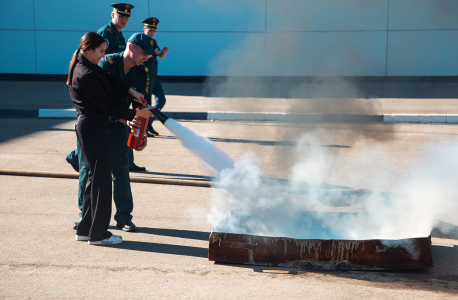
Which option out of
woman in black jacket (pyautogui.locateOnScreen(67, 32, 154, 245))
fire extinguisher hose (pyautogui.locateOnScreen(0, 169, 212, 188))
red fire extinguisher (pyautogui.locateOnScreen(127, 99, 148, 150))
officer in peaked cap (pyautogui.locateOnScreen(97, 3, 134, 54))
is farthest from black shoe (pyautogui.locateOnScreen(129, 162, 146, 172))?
woman in black jacket (pyautogui.locateOnScreen(67, 32, 154, 245))

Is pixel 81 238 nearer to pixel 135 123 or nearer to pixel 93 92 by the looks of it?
pixel 135 123

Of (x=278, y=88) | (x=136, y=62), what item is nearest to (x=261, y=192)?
(x=136, y=62)

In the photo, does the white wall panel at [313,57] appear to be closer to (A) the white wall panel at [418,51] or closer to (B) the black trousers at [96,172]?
(A) the white wall panel at [418,51]

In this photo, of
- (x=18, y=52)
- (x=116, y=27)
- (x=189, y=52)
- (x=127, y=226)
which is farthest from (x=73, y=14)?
(x=127, y=226)

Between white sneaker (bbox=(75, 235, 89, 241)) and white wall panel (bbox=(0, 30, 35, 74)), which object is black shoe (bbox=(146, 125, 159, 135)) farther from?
white wall panel (bbox=(0, 30, 35, 74))

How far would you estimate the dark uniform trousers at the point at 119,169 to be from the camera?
3.67 meters

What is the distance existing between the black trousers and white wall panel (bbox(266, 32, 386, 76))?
6.94 ft

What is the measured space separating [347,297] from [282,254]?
1.75 feet

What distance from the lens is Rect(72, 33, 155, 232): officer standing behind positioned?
11.9 feet

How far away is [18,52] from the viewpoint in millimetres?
16312

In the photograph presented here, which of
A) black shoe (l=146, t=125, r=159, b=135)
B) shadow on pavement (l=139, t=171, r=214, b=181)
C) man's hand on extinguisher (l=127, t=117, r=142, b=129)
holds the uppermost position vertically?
man's hand on extinguisher (l=127, t=117, r=142, b=129)

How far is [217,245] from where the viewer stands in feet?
10.1

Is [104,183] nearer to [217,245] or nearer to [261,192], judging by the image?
[217,245]

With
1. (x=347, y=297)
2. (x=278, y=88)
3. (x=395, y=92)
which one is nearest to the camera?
(x=347, y=297)
